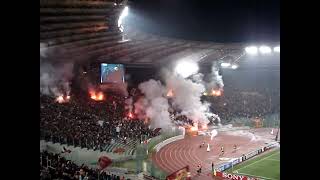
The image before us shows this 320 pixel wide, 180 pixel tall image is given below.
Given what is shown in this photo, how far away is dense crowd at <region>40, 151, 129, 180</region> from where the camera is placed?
5891mm

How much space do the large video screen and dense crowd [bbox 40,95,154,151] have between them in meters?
0.50

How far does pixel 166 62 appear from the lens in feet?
27.0

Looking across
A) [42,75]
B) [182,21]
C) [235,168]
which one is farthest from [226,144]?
[42,75]

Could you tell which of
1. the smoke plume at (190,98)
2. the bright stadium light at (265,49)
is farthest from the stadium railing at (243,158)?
the bright stadium light at (265,49)

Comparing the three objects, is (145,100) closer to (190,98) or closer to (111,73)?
(190,98)

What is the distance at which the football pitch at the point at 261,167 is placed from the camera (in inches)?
278

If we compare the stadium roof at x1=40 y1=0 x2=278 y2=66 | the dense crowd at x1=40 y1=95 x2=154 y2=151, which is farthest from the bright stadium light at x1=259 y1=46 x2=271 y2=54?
the dense crowd at x1=40 y1=95 x2=154 y2=151

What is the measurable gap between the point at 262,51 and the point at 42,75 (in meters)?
4.04

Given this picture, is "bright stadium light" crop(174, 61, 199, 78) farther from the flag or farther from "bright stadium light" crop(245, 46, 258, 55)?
the flag

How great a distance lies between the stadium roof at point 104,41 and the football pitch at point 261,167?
2248 millimetres

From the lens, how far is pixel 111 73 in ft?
25.0

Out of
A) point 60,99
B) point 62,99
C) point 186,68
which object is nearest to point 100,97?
point 62,99

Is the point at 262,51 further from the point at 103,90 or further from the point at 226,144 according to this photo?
the point at 103,90
